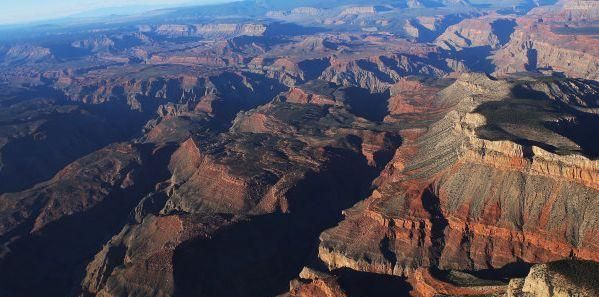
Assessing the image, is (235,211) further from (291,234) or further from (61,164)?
(61,164)

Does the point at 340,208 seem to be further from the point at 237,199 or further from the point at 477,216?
the point at 477,216

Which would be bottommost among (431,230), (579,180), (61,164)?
(61,164)

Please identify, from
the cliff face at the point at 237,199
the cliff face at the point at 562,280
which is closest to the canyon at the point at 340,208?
the cliff face at the point at 562,280

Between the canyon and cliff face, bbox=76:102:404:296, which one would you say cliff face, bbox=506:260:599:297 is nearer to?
the canyon

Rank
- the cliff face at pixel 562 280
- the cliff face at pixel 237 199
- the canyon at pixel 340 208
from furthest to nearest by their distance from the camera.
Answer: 1. the cliff face at pixel 237 199
2. the canyon at pixel 340 208
3. the cliff face at pixel 562 280

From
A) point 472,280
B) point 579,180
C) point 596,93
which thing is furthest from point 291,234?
point 596,93

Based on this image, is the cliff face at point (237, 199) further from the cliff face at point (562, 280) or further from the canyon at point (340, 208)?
the cliff face at point (562, 280)

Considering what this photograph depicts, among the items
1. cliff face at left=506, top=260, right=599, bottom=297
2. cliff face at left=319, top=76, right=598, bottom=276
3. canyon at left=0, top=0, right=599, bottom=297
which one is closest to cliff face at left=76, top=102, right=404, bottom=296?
canyon at left=0, top=0, right=599, bottom=297

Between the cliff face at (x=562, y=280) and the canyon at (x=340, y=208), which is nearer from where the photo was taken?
the cliff face at (x=562, y=280)

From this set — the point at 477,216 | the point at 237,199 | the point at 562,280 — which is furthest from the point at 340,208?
the point at 562,280
